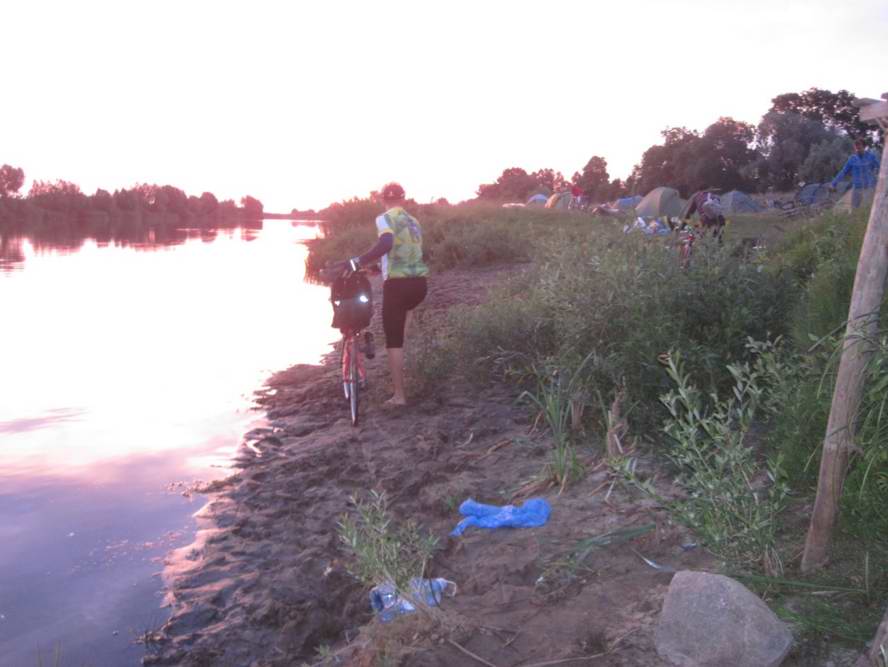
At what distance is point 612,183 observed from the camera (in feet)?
213

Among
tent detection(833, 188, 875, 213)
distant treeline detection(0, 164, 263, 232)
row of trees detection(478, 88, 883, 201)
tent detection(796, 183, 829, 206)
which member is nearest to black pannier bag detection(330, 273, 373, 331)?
tent detection(833, 188, 875, 213)

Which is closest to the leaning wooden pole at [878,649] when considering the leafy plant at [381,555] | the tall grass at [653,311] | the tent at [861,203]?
the leafy plant at [381,555]

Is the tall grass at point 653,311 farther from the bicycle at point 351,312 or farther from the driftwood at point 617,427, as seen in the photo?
the bicycle at point 351,312

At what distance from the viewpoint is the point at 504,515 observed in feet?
15.9

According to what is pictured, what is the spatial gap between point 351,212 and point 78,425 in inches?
1030

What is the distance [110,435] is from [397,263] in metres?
3.21

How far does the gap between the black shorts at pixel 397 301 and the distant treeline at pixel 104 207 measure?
7936 centimetres

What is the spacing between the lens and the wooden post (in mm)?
Result: 3029

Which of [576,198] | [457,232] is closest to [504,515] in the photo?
[457,232]

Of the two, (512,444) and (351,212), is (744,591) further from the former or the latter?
(351,212)

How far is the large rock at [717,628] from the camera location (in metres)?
2.84

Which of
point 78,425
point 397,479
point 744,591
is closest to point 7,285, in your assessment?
point 78,425

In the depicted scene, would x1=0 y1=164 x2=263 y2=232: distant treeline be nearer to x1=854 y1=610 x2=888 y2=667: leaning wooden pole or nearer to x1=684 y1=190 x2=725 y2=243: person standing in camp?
x1=684 y1=190 x2=725 y2=243: person standing in camp

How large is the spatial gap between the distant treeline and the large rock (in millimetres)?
84375
